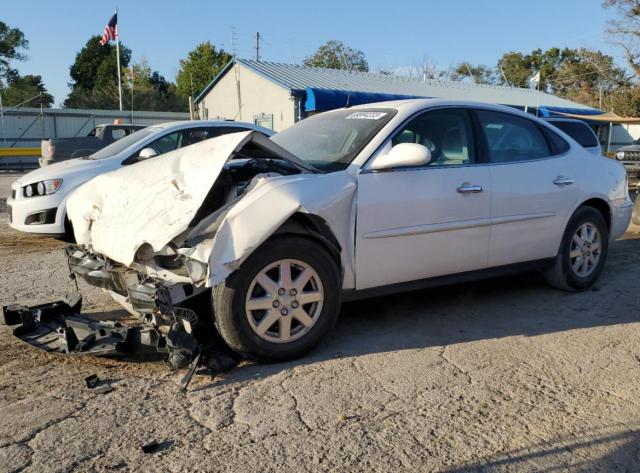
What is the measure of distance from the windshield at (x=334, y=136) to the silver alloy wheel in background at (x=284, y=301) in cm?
84

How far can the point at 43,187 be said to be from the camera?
7043mm

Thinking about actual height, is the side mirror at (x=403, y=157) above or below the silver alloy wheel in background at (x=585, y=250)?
above

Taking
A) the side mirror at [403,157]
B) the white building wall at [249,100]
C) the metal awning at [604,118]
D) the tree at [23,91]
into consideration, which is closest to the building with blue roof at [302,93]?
the white building wall at [249,100]

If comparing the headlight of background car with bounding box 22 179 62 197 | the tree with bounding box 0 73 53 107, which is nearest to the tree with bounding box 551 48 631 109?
the tree with bounding box 0 73 53 107

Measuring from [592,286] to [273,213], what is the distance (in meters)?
3.64

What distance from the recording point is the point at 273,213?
3420 mm

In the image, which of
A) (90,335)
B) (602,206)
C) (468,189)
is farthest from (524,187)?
(90,335)

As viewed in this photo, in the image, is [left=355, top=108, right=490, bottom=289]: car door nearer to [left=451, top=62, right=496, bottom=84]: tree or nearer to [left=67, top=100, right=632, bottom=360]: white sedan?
[left=67, top=100, right=632, bottom=360]: white sedan

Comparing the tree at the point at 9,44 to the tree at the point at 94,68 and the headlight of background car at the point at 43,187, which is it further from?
the headlight of background car at the point at 43,187

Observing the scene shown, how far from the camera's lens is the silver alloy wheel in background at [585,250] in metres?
5.31

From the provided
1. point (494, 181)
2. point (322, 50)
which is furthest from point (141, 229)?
point (322, 50)

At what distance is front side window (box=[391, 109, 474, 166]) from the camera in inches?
174

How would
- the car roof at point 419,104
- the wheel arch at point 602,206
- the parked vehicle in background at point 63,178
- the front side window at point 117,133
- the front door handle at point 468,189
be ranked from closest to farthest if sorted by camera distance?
the front door handle at point 468,189 → the car roof at point 419,104 → the wheel arch at point 602,206 → the parked vehicle in background at point 63,178 → the front side window at point 117,133

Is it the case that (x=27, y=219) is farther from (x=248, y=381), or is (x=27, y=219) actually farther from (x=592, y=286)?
(x=592, y=286)
